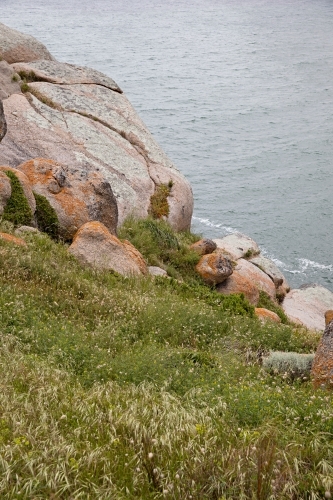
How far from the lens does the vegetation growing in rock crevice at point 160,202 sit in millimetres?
26234

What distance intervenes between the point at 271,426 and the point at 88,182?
1493 cm

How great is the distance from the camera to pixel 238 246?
31.1 meters

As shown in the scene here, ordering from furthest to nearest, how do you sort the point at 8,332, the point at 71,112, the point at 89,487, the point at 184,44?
the point at 184,44 → the point at 71,112 → the point at 8,332 → the point at 89,487

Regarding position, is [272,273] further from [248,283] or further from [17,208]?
[17,208]

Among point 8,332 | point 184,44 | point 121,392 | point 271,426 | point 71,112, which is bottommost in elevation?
point 184,44

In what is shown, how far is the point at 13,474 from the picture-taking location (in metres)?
6.41

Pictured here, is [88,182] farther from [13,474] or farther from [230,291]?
[13,474]

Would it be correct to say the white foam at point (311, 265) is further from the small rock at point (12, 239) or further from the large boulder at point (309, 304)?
the small rock at point (12, 239)

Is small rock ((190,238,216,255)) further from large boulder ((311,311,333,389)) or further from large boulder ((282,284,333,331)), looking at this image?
large boulder ((311,311,333,389))

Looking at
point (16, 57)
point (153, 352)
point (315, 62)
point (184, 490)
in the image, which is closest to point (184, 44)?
point (315, 62)

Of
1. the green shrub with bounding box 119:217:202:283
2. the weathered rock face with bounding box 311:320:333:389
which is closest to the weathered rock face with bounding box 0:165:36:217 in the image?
the green shrub with bounding box 119:217:202:283

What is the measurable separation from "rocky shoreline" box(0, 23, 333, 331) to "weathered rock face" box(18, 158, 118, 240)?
1.2 inches

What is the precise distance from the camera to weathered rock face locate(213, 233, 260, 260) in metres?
30.0

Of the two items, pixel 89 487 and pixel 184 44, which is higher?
pixel 89 487
